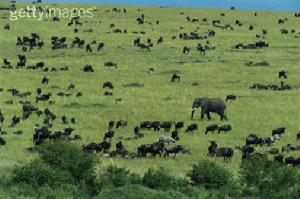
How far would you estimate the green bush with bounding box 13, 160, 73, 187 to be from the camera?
2327 centimetres

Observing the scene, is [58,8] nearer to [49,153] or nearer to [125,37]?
[125,37]

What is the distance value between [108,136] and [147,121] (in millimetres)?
4058

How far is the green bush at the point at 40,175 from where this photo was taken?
23266mm

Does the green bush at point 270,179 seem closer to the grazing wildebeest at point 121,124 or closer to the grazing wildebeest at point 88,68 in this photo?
the grazing wildebeest at point 121,124

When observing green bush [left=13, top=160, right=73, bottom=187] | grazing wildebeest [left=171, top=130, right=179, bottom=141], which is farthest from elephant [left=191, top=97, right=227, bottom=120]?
green bush [left=13, top=160, right=73, bottom=187]

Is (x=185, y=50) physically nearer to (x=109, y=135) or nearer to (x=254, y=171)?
(x=109, y=135)

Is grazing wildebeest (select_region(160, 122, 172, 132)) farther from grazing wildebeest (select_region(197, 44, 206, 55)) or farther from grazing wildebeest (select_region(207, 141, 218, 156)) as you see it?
grazing wildebeest (select_region(197, 44, 206, 55))

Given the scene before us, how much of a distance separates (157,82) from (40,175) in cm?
3813

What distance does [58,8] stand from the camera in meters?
120

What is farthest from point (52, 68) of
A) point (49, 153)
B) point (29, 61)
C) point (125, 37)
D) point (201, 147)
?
point (49, 153)

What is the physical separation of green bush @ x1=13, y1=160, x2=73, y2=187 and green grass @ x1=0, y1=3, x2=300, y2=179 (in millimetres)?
4666

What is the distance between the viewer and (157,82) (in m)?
61.0

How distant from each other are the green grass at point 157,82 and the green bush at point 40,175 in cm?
467

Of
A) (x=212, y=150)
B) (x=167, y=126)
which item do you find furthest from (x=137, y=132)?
(x=212, y=150)
